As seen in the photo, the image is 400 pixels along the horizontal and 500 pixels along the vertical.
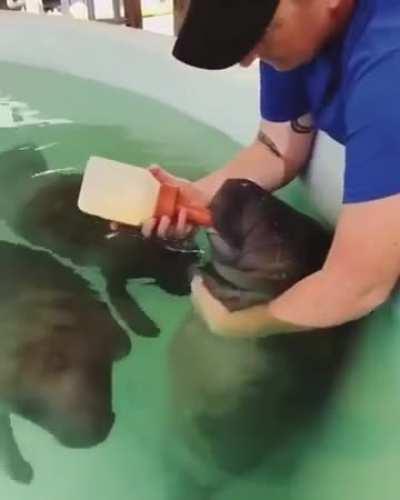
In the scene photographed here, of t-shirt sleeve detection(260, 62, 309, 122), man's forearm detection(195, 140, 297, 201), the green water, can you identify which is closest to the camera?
the green water

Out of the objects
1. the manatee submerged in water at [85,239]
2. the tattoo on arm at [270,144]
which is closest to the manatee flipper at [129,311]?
the manatee submerged in water at [85,239]

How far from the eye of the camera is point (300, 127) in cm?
110

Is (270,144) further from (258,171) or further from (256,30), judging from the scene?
(256,30)

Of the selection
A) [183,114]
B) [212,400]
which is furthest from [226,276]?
[183,114]

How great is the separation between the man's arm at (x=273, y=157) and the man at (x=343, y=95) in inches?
5.4

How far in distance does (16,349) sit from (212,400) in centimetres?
23

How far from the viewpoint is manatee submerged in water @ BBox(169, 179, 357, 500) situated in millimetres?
948

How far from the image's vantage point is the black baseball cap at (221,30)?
0.80 metres

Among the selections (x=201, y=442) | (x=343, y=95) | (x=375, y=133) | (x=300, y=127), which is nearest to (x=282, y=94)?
(x=300, y=127)

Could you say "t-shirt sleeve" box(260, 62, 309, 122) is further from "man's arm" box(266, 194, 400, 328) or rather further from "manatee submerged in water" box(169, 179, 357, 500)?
"man's arm" box(266, 194, 400, 328)

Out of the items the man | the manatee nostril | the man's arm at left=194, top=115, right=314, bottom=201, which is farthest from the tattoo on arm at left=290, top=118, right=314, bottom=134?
the manatee nostril

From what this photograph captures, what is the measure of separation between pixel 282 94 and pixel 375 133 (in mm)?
269

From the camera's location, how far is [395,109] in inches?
31.0

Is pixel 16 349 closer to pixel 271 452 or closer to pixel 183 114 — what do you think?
pixel 271 452
